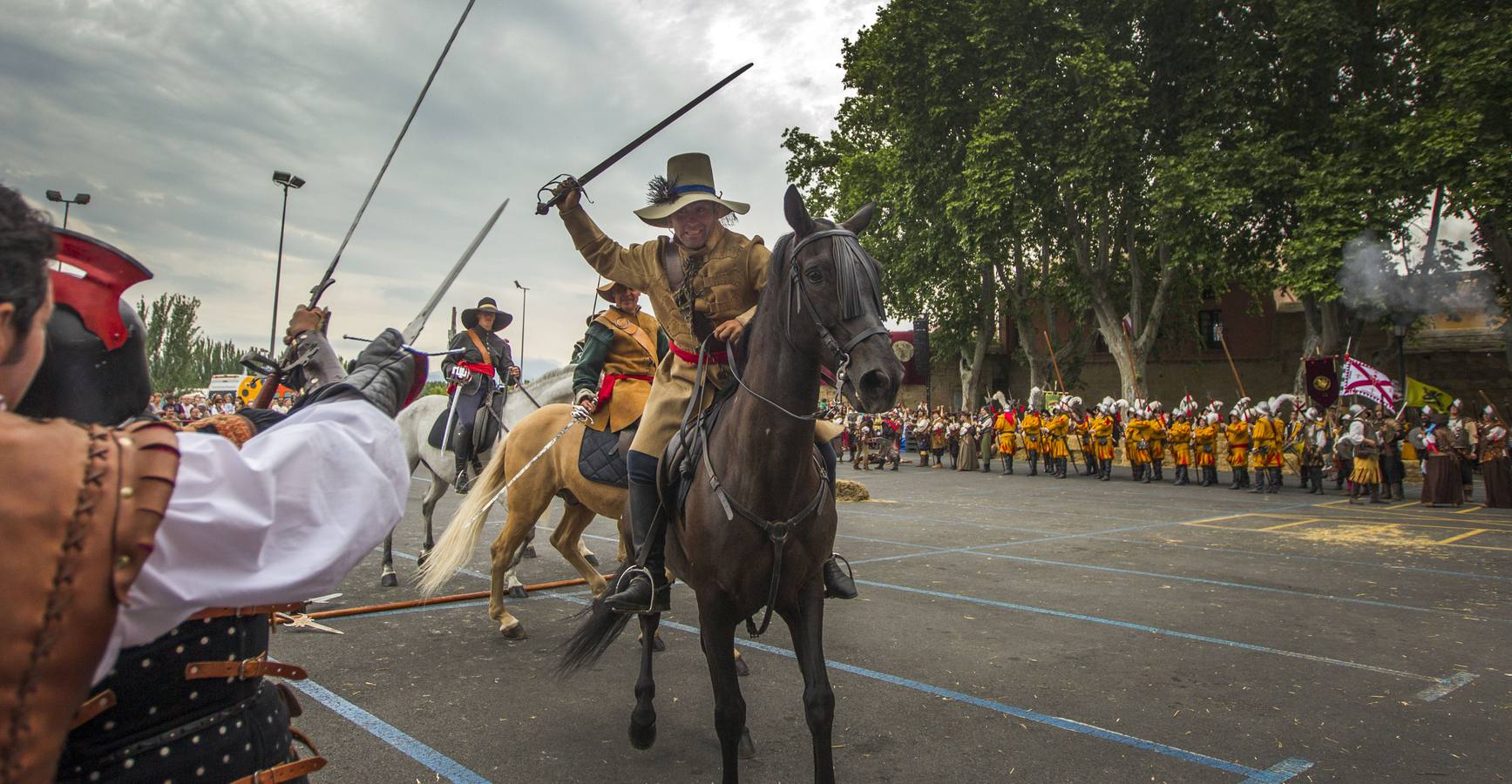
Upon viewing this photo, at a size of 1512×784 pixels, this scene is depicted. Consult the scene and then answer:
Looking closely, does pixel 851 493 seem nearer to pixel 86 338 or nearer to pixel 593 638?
pixel 593 638

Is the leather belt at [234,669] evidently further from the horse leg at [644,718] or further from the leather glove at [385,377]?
the horse leg at [644,718]

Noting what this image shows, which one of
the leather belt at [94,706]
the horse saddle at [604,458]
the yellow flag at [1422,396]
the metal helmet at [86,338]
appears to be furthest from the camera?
the yellow flag at [1422,396]

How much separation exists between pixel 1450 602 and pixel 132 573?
367 inches

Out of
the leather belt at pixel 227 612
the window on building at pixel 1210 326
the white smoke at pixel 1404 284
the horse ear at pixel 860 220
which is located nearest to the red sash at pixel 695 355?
the horse ear at pixel 860 220

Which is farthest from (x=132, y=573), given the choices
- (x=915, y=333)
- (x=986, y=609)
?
(x=986, y=609)

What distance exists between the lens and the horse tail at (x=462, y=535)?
5.94m

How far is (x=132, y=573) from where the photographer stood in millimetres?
984

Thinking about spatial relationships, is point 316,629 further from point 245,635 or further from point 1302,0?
point 1302,0

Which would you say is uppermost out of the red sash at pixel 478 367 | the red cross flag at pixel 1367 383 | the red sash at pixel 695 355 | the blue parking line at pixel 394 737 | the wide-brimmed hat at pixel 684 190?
the red cross flag at pixel 1367 383

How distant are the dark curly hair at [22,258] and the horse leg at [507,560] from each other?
16.6 feet

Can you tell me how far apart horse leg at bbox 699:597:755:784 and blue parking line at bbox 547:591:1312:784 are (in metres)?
1.26

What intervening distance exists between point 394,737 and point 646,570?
1.48 m

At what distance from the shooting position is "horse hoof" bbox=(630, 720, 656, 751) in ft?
12.6

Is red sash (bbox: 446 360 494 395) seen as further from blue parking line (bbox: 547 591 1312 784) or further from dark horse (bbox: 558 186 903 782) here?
dark horse (bbox: 558 186 903 782)
